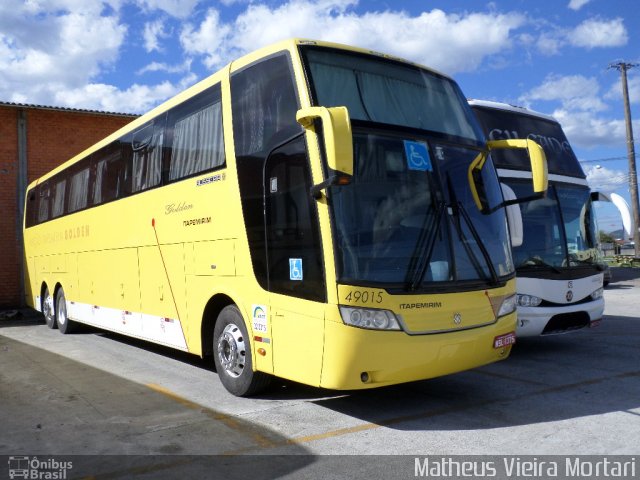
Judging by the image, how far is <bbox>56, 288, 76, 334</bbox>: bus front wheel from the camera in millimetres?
12820

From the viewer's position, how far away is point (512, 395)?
6.28m

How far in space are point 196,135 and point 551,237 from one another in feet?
16.4

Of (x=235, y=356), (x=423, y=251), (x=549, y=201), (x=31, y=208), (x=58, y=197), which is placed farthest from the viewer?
(x=31, y=208)

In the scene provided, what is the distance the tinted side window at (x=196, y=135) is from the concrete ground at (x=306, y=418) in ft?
8.66

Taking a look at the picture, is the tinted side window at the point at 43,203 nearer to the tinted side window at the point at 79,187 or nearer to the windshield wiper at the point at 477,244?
the tinted side window at the point at 79,187

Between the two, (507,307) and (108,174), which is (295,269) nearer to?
(507,307)

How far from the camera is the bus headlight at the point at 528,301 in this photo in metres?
7.82

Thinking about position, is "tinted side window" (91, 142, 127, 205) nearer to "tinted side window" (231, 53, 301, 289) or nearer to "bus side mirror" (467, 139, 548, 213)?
"tinted side window" (231, 53, 301, 289)

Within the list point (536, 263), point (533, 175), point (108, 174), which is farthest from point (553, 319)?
point (108, 174)

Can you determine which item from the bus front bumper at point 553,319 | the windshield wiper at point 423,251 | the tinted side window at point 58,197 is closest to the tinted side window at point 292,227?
the windshield wiper at point 423,251

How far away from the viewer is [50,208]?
1367 centimetres

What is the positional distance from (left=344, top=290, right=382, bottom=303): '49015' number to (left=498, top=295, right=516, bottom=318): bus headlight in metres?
1.55

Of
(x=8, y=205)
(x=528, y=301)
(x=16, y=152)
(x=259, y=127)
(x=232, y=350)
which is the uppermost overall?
(x=16, y=152)

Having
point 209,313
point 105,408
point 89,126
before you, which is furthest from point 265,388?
point 89,126
